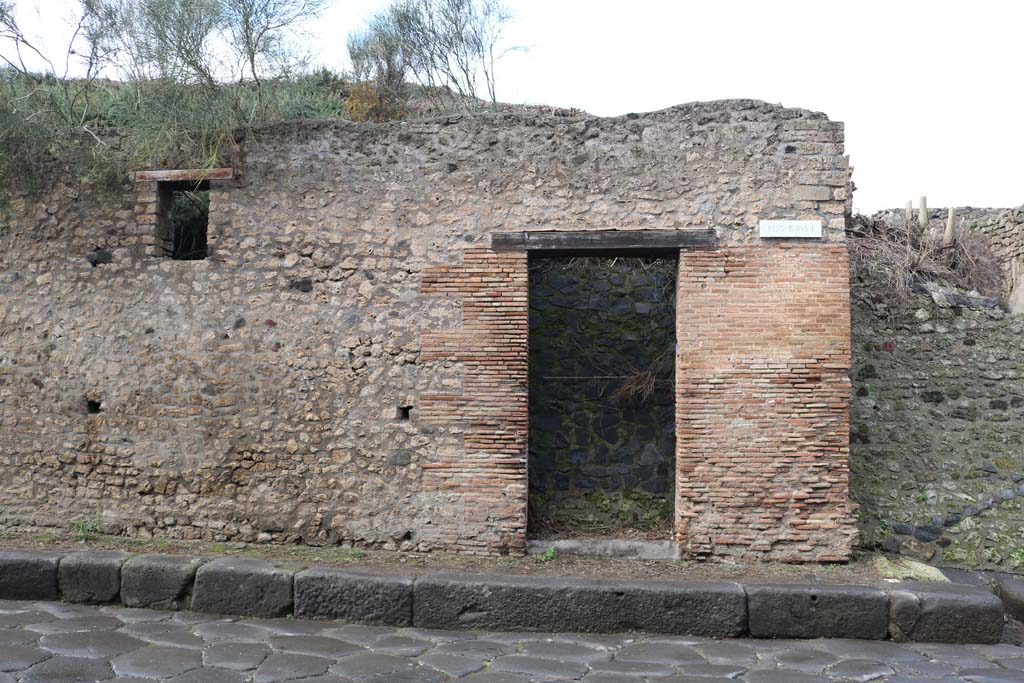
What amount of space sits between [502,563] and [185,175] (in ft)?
12.6

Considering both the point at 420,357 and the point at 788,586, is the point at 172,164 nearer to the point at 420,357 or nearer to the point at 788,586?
the point at 420,357

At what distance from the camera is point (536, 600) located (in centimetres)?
519

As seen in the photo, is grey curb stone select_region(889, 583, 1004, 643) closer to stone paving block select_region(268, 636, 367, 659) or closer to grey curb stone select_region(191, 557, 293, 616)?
stone paving block select_region(268, 636, 367, 659)

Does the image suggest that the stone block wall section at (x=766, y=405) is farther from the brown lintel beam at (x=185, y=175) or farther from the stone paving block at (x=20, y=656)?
the stone paving block at (x=20, y=656)

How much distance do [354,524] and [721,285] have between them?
10.6ft

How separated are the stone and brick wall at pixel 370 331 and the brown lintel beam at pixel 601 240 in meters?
0.09

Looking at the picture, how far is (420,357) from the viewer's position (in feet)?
20.7

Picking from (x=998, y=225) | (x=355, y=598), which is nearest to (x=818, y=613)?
(x=355, y=598)

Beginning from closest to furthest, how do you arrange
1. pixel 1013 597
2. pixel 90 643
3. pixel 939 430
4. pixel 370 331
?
pixel 90 643 → pixel 1013 597 → pixel 370 331 → pixel 939 430

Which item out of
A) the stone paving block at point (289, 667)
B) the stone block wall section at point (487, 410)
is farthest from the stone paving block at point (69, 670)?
the stone block wall section at point (487, 410)

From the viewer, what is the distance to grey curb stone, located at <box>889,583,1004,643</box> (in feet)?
16.6

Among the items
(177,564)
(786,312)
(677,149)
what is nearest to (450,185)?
(677,149)

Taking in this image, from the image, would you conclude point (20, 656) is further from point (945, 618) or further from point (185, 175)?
point (945, 618)

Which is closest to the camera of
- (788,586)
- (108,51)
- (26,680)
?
(26,680)
